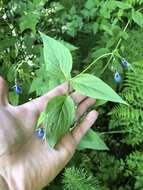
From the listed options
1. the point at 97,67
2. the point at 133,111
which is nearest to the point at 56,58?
the point at 97,67

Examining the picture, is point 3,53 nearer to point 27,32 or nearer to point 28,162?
point 27,32

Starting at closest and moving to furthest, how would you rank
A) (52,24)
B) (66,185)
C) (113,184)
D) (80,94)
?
(80,94)
(66,185)
(113,184)
(52,24)

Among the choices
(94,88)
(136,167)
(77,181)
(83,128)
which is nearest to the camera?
(94,88)

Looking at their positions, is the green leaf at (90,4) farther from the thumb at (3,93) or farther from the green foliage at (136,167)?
the thumb at (3,93)

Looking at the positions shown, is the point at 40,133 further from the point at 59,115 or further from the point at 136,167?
the point at 136,167

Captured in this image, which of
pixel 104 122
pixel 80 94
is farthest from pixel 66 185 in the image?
pixel 80 94

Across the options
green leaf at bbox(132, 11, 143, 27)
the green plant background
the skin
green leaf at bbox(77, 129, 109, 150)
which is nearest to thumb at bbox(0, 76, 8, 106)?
the skin

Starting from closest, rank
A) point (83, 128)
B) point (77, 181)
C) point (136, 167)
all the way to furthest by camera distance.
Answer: point (83, 128)
point (77, 181)
point (136, 167)
